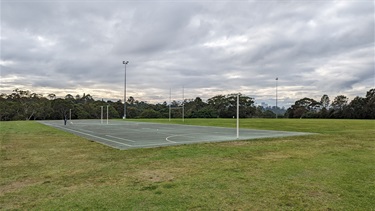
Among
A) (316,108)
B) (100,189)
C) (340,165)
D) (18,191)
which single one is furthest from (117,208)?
(316,108)

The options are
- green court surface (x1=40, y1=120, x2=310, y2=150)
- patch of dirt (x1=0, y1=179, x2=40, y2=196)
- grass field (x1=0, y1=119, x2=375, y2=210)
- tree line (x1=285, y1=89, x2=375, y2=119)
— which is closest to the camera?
grass field (x1=0, y1=119, x2=375, y2=210)

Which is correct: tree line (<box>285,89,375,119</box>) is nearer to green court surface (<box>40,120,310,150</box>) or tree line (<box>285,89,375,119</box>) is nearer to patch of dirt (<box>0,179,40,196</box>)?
green court surface (<box>40,120,310,150</box>)

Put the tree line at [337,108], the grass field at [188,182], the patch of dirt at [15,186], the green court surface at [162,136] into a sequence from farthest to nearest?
1. the tree line at [337,108]
2. the green court surface at [162,136]
3. the patch of dirt at [15,186]
4. the grass field at [188,182]

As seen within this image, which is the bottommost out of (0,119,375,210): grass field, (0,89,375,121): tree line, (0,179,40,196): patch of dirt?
(0,179,40,196): patch of dirt

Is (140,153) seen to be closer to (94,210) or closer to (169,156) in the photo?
(169,156)

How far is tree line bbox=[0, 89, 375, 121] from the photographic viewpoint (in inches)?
2741

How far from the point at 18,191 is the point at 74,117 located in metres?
73.4

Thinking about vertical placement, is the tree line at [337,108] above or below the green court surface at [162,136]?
above

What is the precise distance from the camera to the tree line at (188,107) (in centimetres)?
6962

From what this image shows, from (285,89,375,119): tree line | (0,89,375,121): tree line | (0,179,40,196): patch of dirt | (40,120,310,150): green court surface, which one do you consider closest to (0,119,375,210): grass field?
(0,179,40,196): patch of dirt

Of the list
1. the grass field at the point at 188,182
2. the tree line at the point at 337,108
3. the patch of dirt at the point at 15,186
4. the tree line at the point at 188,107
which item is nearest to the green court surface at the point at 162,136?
the grass field at the point at 188,182

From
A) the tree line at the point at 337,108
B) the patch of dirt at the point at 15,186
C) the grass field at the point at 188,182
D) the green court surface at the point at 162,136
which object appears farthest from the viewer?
the tree line at the point at 337,108

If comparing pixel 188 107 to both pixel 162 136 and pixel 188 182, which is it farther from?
pixel 188 182

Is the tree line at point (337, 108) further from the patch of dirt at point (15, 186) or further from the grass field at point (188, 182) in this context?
the patch of dirt at point (15, 186)
